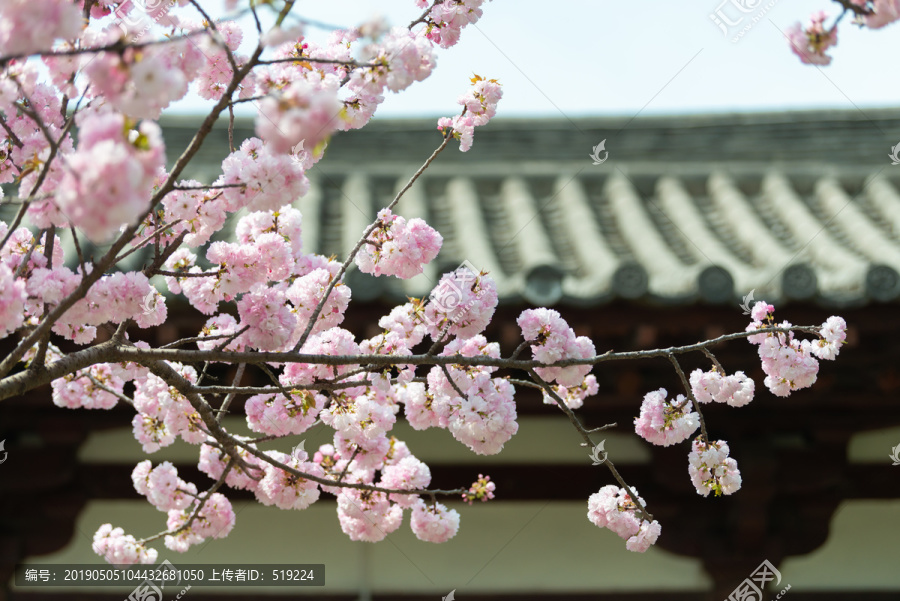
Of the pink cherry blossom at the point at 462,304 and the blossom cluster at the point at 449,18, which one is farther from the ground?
the blossom cluster at the point at 449,18

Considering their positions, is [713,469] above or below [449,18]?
below

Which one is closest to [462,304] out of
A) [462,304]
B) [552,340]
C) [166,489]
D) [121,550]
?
[462,304]

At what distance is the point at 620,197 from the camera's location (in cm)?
539

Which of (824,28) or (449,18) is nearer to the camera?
(824,28)

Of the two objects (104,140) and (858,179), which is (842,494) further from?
(104,140)

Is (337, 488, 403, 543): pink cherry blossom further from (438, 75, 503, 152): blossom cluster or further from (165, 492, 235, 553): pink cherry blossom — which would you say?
(438, 75, 503, 152): blossom cluster

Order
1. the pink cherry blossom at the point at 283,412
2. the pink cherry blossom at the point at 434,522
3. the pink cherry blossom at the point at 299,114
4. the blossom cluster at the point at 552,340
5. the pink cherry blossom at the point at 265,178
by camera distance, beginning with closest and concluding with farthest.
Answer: the pink cherry blossom at the point at 299,114 → the pink cherry blossom at the point at 265,178 → the blossom cluster at the point at 552,340 → the pink cherry blossom at the point at 283,412 → the pink cherry blossom at the point at 434,522

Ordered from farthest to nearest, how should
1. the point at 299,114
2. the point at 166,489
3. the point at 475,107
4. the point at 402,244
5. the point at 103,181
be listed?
the point at 166,489 → the point at 475,107 → the point at 402,244 → the point at 299,114 → the point at 103,181

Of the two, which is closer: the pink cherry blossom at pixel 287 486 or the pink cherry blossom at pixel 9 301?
the pink cherry blossom at pixel 9 301

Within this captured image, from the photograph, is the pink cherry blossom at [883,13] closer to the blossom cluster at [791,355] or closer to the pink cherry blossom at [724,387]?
the blossom cluster at [791,355]

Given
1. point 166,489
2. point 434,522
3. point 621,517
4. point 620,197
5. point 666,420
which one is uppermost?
point 620,197

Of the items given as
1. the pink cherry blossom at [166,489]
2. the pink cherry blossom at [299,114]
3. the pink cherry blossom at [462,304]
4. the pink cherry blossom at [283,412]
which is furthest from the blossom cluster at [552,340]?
the pink cherry blossom at [166,489]

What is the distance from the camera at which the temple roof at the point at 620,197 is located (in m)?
3.99

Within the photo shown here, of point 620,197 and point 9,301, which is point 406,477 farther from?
point 620,197
